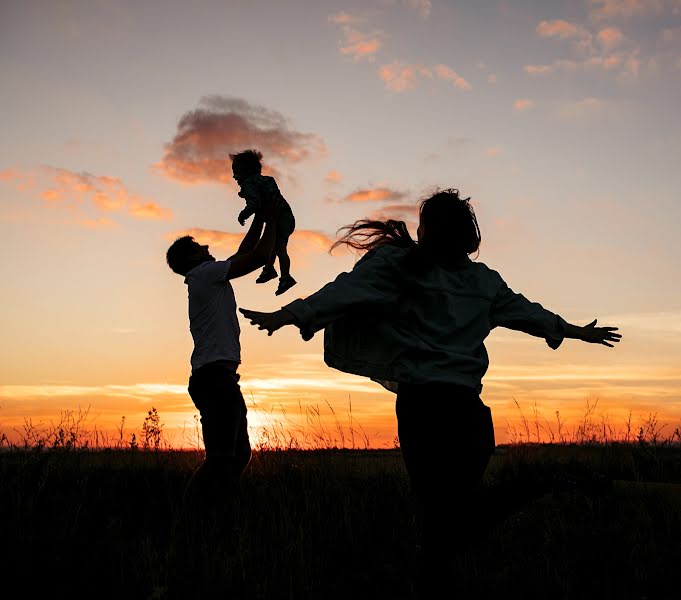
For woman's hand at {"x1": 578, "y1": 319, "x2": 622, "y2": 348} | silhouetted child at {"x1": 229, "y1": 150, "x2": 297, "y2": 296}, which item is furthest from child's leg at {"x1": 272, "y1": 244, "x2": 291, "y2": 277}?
woman's hand at {"x1": 578, "y1": 319, "x2": 622, "y2": 348}

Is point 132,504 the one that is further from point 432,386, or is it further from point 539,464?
point 539,464

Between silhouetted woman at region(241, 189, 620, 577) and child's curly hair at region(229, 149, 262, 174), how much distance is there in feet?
8.11

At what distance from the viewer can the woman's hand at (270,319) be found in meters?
3.10

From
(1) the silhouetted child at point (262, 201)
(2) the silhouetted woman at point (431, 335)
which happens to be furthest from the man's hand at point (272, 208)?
(2) the silhouetted woman at point (431, 335)

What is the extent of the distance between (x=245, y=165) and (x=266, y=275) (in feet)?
3.03

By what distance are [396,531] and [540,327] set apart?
2033 millimetres

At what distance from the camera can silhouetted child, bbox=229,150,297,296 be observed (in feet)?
18.2

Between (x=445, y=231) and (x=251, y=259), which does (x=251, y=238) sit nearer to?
(x=251, y=259)

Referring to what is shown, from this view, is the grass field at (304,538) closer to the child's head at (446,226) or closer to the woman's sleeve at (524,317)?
the woman's sleeve at (524,317)

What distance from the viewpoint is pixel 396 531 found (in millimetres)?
4965

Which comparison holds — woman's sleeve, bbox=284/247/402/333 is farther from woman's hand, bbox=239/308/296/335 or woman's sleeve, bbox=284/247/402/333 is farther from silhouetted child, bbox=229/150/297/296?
silhouetted child, bbox=229/150/297/296

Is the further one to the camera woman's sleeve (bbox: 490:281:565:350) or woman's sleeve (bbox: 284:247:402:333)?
woman's sleeve (bbox: 490:281:565:350)

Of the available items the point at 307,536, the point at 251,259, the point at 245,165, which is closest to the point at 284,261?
the point at 245,165

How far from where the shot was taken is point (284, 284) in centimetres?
582
